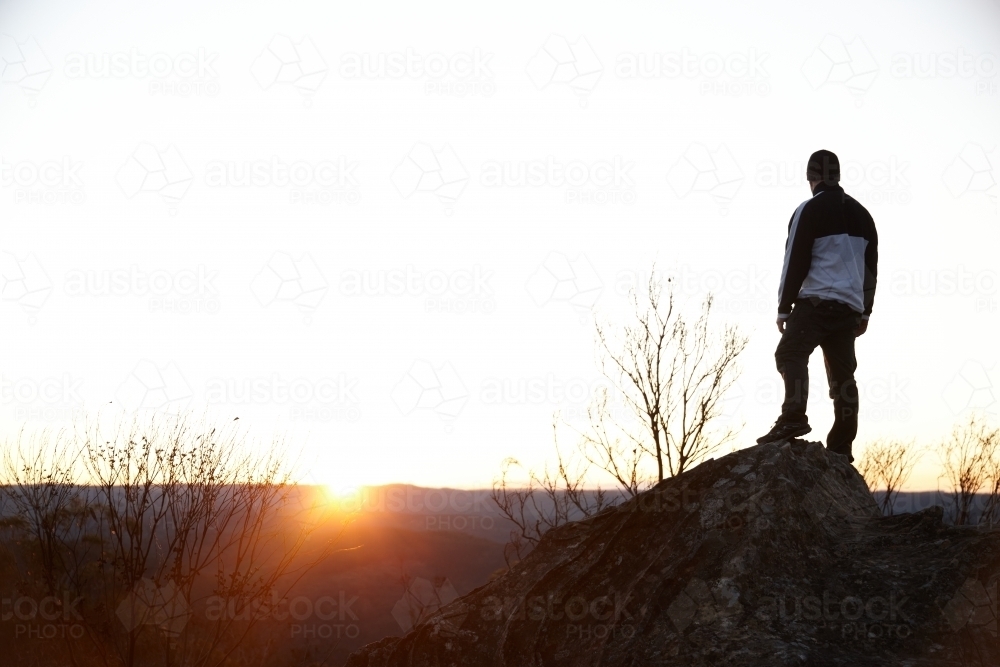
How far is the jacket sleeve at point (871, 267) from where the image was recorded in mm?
6301

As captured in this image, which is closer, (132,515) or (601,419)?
(132,515)

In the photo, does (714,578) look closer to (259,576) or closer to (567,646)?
(567,646)

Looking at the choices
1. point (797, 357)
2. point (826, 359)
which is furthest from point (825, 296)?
point (826, 359)

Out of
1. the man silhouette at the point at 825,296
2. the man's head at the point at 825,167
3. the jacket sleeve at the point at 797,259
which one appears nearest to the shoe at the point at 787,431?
the man silhouette at the point at 825,296

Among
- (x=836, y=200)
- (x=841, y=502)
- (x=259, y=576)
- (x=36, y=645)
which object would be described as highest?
(x=836, y=200)

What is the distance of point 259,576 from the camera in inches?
392

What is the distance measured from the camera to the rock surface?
14.1 feet

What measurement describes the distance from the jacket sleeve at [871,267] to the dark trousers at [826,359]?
0.26m

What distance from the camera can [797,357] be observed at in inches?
234

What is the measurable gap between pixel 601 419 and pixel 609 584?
37.2 ft

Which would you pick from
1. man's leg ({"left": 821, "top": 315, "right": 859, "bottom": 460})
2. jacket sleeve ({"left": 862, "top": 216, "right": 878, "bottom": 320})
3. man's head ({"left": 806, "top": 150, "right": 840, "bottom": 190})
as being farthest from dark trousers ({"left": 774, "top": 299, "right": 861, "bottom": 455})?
man's head ({"left": 806, "top": 150, "right": 840, "bottom": 190})

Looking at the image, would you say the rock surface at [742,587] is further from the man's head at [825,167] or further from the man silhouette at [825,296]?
the man's head at [825,167]

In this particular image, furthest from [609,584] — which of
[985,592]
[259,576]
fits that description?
[259,576]

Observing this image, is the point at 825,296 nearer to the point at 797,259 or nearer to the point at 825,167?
the point at 797,259
